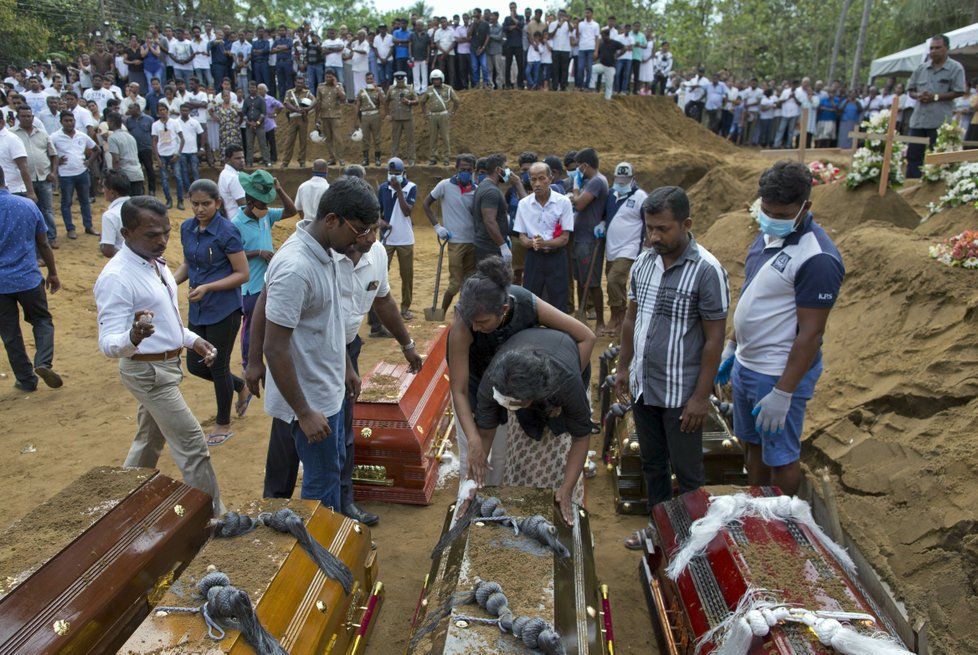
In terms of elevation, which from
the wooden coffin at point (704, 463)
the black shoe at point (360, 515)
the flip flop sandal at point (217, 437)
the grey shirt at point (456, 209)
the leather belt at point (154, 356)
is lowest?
the flip flop sandal at point (217, 437)

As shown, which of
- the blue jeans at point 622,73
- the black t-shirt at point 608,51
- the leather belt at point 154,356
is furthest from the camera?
the blue jeans at point 622,73

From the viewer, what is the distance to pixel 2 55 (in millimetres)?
17484

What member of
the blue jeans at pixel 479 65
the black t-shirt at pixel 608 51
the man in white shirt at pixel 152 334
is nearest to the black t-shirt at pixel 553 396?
the man in white shirt at pixel 152 334

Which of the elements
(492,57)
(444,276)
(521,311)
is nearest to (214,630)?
(521,311)

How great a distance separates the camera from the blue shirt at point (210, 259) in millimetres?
4691

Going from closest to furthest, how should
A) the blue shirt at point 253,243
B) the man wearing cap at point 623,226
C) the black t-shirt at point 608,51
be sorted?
the blue shirt at point 253,243, the man wearing cap at point 623,226, the black t-shirt at point 608,51

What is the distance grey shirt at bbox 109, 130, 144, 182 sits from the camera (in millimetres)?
9781

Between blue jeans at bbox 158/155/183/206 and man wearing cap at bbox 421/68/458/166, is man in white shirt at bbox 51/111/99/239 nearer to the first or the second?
blue jeans at bbox 158/155/183/206

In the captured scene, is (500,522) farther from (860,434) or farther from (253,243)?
(253,243)

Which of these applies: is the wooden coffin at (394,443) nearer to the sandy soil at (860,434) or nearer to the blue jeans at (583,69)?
the sandy soil at (860,434)

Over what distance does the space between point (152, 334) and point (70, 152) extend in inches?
325

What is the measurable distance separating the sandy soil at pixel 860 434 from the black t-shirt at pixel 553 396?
1.12m

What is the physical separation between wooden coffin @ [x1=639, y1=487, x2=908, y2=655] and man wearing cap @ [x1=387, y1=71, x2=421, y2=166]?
11.8 m

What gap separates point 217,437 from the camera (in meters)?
5.14
